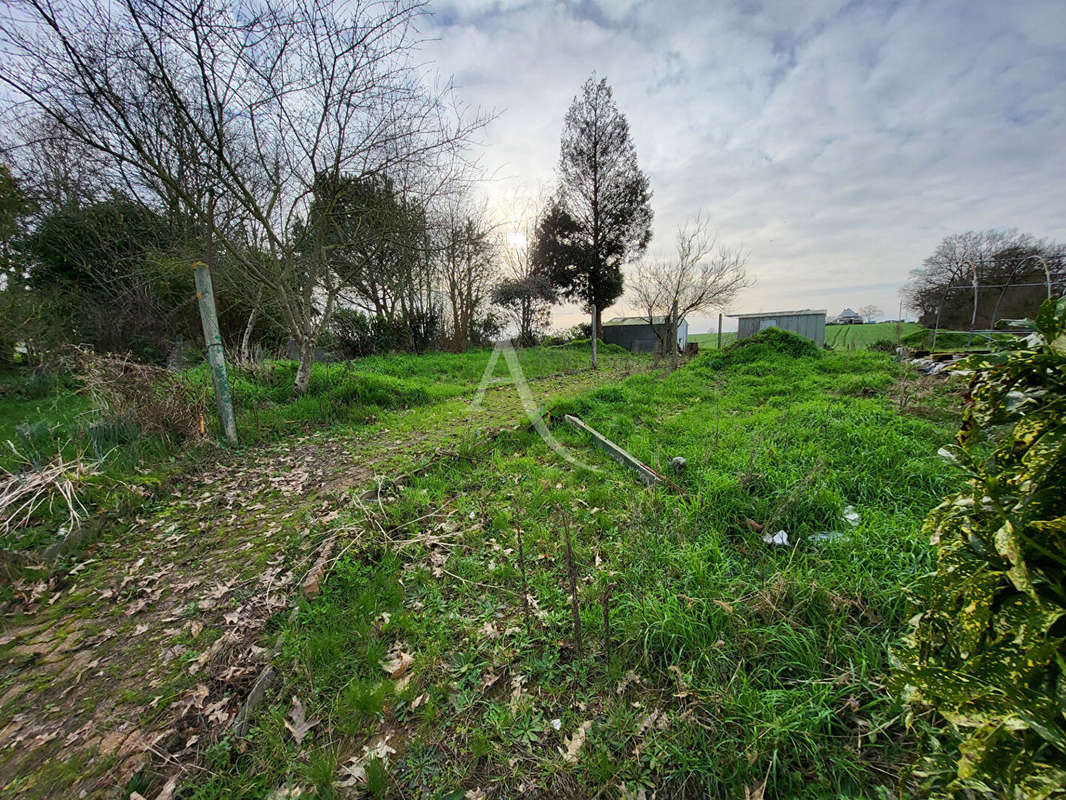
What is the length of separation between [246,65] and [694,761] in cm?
769

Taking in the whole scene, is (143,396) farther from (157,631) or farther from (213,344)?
(157,631)

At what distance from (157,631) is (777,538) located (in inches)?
153

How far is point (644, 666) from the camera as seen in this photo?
1888 mm

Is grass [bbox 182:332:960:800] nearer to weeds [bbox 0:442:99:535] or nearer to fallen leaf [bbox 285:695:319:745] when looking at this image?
fallen leaf [bbox 285:695:319:745]

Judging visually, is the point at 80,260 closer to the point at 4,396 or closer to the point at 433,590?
the point at 4,396

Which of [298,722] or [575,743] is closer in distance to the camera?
[575,743]

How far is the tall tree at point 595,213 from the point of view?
16984 mm

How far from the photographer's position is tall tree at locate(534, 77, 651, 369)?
1698 cm

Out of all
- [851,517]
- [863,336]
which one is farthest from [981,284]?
[851,517]

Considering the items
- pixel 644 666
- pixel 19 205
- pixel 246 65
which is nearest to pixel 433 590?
pixel 644 666

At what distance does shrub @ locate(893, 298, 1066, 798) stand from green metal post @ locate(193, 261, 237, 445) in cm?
610

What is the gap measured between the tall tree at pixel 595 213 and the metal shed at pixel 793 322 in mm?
6010

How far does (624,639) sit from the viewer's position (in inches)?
80.1

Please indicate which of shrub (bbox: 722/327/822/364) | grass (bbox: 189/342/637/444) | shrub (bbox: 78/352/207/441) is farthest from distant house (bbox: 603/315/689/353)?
shrub (bbox: 78/352/207/441)
